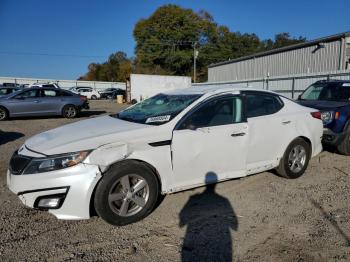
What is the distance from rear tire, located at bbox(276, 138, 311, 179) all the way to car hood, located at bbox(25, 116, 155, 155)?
244 centimetres

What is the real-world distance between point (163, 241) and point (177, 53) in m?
58.4

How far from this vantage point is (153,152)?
3.92 meters

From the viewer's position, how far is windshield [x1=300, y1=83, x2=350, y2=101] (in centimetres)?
800

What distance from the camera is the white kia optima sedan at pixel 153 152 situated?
140 inches

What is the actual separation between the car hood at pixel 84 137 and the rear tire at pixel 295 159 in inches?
96.0

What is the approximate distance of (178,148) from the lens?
407 centimetres

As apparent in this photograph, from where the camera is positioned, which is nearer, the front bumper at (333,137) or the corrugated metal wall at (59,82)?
the front bumper at (333,137)

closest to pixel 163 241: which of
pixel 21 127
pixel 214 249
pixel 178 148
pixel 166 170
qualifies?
A: pixel 214 249

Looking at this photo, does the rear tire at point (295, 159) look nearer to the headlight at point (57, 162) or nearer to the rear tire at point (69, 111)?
the headlight at point (57, 162)

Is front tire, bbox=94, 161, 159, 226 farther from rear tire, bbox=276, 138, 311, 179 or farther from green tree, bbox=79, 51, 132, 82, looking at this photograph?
green tree, bbox=79, 51, 132, 82

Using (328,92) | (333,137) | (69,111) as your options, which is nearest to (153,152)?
(333,137)

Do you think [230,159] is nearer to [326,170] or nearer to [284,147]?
[284,147]

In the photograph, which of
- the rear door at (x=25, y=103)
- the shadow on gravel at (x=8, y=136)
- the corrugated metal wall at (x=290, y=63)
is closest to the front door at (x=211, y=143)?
the shadow on gravel at (x=8, y=136)

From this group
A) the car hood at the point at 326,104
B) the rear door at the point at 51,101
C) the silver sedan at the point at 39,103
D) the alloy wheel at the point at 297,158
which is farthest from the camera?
the rear door at the point at 51,101
